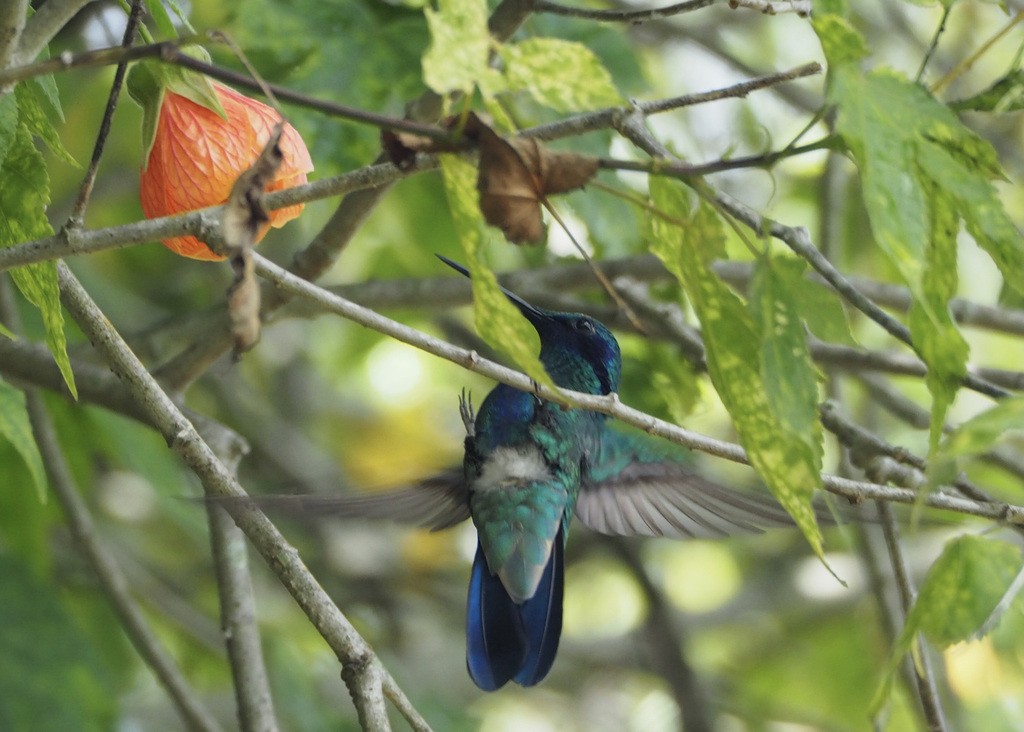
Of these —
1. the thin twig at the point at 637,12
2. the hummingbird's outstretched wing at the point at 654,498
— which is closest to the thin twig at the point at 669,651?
the hummingbird's outstretched wing at the point at 654,498

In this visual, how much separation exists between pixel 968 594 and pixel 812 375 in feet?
1.26

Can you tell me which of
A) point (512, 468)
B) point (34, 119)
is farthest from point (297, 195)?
Answer: point (512, 468)

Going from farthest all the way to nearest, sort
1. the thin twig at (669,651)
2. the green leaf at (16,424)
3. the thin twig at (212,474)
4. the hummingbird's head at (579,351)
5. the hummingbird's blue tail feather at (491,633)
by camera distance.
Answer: the thin twig at (669,651) < the hummingbird's head at (579,351) < the hummingbird's blue tail feather at (491,633) < the green leaf at (16,424) < the thin twig at (212,474)

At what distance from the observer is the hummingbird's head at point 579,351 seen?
2230 mm

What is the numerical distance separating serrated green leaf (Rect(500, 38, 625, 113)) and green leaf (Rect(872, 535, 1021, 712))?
57 centimetres

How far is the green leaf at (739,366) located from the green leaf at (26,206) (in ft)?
2.01

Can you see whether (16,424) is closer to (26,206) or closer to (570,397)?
(26,206)

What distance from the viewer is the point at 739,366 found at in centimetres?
108

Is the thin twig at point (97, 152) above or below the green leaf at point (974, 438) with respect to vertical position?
above

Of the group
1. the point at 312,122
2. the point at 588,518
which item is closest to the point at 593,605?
the point at 588,518

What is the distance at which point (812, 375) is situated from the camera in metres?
0.99

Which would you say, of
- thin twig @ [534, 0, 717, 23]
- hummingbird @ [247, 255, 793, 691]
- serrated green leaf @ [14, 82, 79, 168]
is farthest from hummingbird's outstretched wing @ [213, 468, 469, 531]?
thin twig @ [534, 0, 717, 23]

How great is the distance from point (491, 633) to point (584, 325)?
0.57 metres

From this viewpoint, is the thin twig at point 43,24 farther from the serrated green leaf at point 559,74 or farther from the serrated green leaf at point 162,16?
the serrated green leaf at point 559,74
